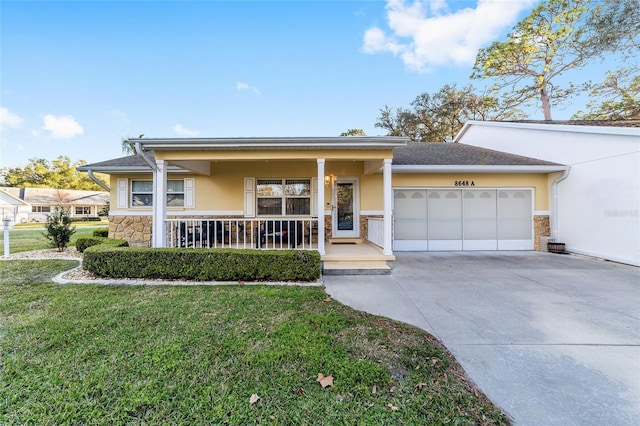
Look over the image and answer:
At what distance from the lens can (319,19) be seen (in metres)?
9.24

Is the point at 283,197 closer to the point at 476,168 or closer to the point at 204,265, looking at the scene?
the point at 204,265

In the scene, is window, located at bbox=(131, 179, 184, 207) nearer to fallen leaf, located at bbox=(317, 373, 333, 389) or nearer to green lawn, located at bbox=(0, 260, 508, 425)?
green lawn, located at bbox=(0, 260, 508, 425)

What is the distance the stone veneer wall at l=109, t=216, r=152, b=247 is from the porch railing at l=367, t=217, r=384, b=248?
24.5ft

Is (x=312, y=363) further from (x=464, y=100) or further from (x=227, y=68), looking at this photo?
(x=464, y=100)

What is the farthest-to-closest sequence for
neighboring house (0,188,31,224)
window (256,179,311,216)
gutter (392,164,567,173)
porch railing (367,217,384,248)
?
neighboring house (0,188,31,224) → window (256,179,311,216) → gutter (392,164,567,173) → porch railing (367,217,384,248)

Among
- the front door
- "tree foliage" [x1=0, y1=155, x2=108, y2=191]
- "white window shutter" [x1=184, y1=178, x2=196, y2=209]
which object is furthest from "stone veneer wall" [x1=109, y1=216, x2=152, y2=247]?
"tree foliage" [x1=0, y1=155, x2=108, y2=191]

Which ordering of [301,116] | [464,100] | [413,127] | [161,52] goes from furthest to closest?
1. [413,127]
2. [464,100]
3. [301,116]
4. [161,52]

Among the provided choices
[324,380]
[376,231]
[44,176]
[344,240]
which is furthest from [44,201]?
[324,380]

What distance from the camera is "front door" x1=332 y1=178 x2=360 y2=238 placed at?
28.6 feet

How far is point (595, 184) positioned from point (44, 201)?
1818 inches

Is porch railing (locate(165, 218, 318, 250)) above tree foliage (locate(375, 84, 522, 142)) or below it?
below

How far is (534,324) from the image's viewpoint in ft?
10.9

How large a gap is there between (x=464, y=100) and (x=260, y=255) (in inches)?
805

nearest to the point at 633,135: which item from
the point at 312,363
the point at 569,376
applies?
the point at 569,376
